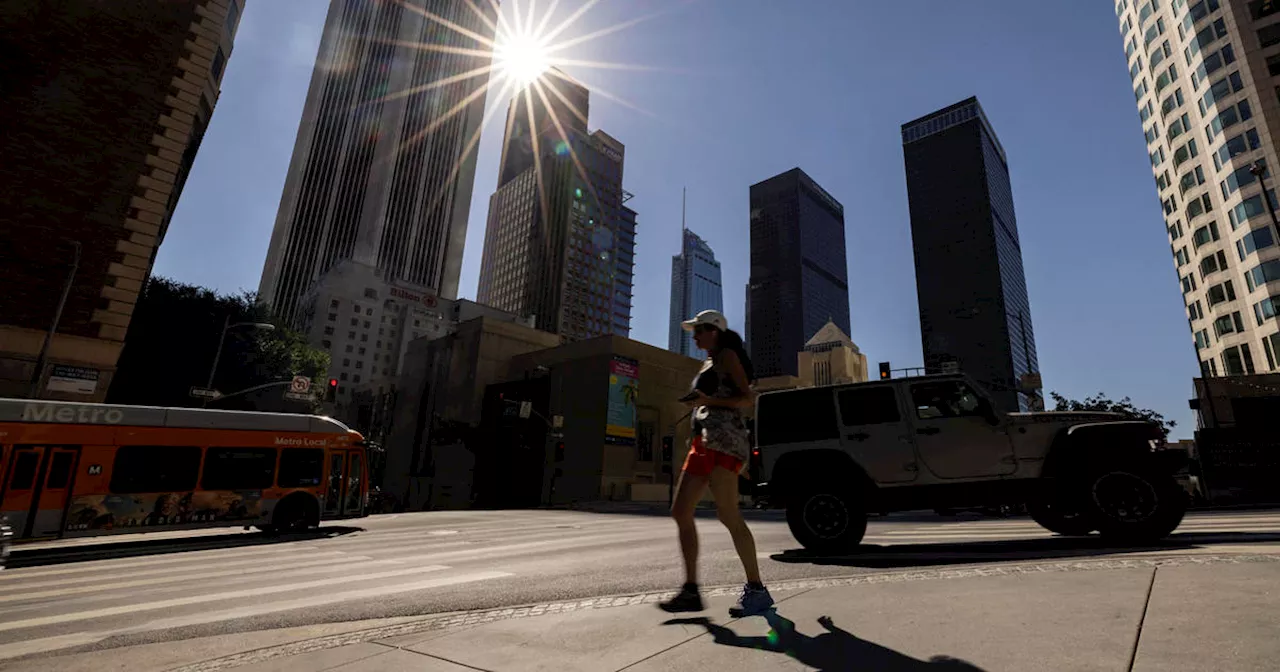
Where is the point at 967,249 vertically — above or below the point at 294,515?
above

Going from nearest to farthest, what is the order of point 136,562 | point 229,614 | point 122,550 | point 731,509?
point 731,509
point 229,614
point 136,562
point 122,550

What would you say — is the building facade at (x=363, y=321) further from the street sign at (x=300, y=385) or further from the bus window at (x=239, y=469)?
the bus window at (x=239, y=469)

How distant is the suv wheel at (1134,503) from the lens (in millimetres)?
5297

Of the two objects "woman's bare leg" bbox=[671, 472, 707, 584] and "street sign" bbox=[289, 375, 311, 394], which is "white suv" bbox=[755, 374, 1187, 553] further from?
"street sign" bbox=[289, 375, 311, 394]

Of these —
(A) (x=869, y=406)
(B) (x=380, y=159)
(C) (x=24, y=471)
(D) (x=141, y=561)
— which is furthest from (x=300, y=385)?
(B) (x=380, y=159)

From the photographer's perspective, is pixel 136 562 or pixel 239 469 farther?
pixel 239 469

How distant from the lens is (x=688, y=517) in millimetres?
3473

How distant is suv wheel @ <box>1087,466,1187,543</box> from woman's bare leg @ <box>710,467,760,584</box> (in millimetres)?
4549

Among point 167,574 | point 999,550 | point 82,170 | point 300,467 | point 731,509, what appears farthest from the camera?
point 82,170

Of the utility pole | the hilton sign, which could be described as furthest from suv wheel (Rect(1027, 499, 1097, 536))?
the hilton sign

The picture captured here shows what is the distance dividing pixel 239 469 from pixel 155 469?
1.54 m

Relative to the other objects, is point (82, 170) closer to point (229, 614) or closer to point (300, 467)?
point (300, 467)

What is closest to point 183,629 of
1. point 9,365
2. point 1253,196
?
point 9,365

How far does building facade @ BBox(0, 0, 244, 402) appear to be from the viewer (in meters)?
16.2
